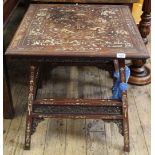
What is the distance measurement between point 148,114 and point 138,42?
2.00ft

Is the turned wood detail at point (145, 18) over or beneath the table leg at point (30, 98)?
over

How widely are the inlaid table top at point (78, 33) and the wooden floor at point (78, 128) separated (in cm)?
56

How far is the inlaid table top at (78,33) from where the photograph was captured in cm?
131

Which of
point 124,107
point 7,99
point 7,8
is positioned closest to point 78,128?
point 124,107

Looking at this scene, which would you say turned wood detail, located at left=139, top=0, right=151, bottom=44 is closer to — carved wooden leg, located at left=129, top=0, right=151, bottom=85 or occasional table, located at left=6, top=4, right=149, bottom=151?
carved wooden leg, located at left=129, top=0, right=151, bottom=85

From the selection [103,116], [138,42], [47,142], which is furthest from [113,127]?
[138,42]

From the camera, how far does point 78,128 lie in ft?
5.57

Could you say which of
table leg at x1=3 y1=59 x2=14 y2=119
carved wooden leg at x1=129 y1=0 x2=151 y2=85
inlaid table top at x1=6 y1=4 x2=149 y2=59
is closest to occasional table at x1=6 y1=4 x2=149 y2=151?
inlaid table top at x1=6 y1=4 x2=149 y2=59

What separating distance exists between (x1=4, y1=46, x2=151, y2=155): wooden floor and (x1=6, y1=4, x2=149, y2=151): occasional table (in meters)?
0.10

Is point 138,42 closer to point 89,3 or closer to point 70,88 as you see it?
point 89,3

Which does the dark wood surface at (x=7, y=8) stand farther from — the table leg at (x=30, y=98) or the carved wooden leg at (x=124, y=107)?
the carved wooden leg at (x=124, y=107)

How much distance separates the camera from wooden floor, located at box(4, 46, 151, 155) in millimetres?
1565

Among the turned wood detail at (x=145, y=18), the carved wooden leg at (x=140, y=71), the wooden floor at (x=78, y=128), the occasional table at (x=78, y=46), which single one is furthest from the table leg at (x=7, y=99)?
the turned wood detail at (x=145, y=18)

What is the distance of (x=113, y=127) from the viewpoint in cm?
172
